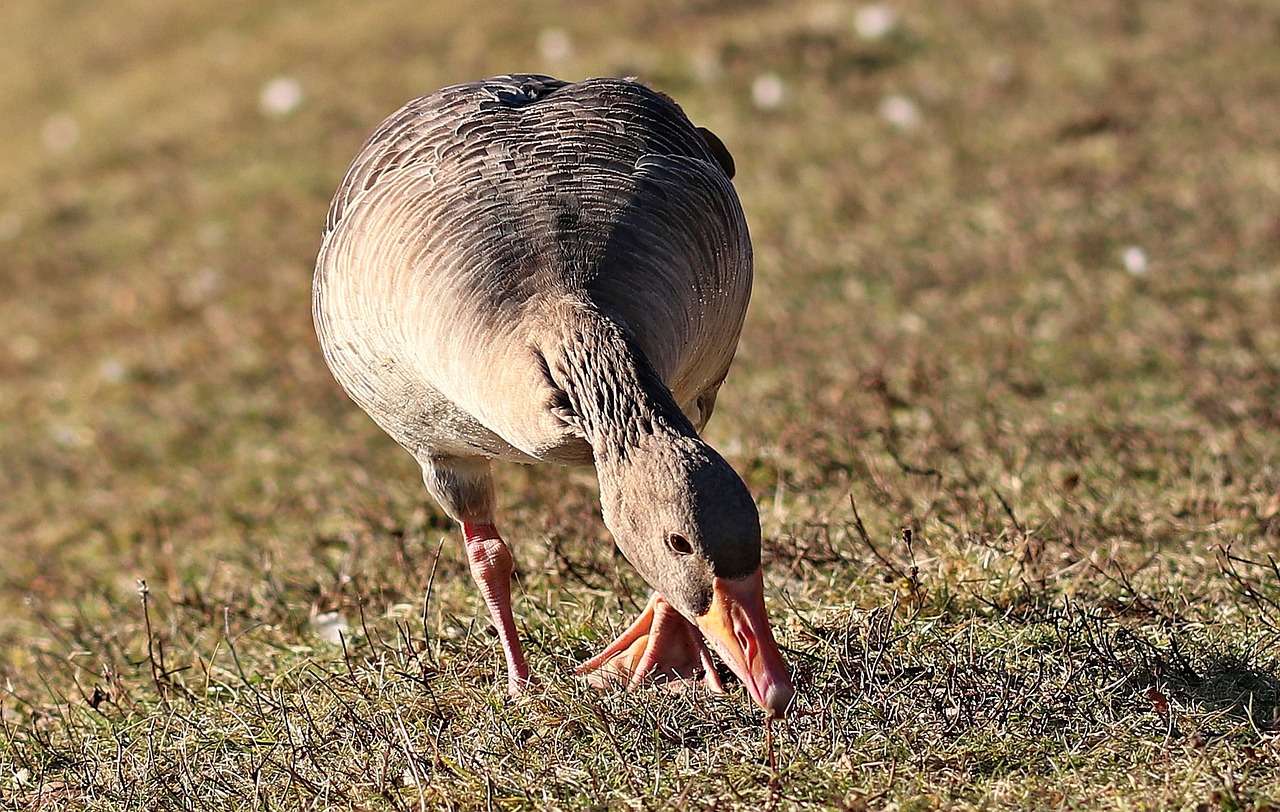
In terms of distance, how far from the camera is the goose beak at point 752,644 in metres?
2.95

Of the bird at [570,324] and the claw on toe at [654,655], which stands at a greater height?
the bird at [570,324]

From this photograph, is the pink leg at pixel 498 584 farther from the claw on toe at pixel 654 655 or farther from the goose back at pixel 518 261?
the goose back at pixel 518 261

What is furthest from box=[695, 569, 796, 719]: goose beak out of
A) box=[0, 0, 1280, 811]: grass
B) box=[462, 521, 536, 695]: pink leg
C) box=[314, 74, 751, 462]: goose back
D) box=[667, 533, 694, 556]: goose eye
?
box=[462, 521, 536, 695]: pink leg

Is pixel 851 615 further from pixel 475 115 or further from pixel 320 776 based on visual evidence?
pixel 475 115

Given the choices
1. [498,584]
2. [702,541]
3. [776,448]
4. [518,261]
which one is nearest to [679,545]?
[702,541]

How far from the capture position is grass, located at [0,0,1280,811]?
10.8 feet

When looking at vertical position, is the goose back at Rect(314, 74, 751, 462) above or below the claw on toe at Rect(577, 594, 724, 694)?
above

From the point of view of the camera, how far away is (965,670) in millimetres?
3441

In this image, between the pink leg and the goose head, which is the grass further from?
the goose head

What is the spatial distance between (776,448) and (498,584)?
1.82 m

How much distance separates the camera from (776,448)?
18.2 ft

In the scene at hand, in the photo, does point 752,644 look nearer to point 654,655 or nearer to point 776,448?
point 654,655

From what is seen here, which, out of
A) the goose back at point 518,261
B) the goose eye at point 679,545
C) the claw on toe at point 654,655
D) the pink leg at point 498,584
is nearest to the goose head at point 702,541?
the goose eye at point 679,545

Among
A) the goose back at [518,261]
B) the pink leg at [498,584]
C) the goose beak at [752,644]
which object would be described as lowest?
the pink leg at [498,584]
